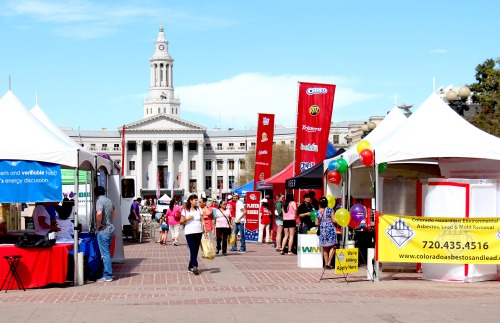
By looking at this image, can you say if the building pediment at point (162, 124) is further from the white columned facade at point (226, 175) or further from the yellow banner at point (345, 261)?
the yellow banner at point (345, 261)

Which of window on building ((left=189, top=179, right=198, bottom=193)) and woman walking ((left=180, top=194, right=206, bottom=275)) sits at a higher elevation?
woman walking ((left=180, top=194, right=206, bottom=275))

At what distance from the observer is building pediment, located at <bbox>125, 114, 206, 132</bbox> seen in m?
148

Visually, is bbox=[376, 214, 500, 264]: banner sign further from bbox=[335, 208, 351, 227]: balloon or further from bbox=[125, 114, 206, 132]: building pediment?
bbox=[125, 114, 206, 132]: building pediment

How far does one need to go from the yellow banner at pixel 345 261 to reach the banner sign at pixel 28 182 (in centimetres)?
493

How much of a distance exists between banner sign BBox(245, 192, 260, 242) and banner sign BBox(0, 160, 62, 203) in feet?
48.6

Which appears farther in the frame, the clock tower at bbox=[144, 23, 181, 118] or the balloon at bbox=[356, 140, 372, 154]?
the clock tower at bbox=[144, 23, 181, 118]

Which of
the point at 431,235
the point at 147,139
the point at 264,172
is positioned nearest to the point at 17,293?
the point at 431,235

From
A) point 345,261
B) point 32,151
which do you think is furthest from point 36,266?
point 345,261

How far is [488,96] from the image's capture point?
33625mm

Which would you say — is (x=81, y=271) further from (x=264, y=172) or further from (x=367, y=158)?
(x=264, y=172)

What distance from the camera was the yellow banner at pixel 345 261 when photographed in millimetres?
14852

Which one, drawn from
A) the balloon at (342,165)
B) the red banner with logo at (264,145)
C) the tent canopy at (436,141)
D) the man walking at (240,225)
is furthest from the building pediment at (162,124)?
the tent canopy at (436,141)

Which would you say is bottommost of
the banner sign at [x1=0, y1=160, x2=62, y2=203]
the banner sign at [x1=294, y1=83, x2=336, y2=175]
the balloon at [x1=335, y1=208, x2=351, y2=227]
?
the balloon at [x1=335, y1=208, x2=351, y2=227]

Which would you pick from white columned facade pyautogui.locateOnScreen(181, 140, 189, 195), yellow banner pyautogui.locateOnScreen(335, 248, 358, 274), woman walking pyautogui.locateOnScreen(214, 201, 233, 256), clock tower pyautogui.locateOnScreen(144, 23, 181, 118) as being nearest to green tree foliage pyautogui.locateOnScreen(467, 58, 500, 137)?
woman walking pyautogui.locateOnScreen(214, 201, 233, 256)
